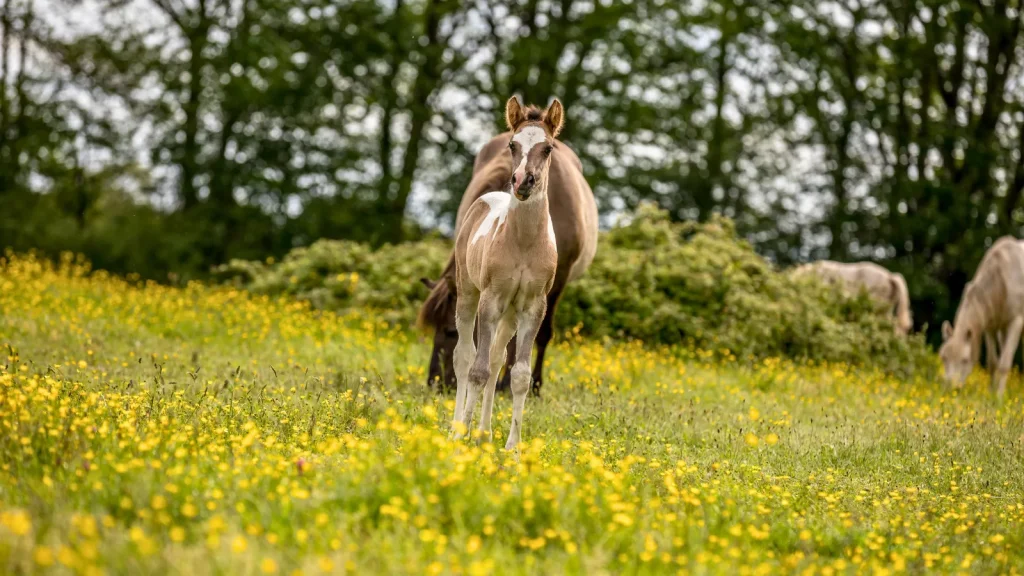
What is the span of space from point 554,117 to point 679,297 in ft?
27.9

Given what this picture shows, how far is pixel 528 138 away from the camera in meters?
5.91

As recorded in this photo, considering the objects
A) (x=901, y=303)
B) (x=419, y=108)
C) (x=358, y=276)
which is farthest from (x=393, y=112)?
(x=901, y=303)

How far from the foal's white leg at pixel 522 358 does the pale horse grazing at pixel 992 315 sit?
28.8ft

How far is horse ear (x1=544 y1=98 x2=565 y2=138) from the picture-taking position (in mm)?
6195

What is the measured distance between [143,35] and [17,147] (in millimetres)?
4018

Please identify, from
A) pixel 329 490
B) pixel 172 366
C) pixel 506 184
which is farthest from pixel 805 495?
pixel 172 366

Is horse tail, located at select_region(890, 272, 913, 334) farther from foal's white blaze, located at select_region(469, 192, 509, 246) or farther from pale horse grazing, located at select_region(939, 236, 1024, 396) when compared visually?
foal's white blaze, located at select_region(469, 192, 509, 246)

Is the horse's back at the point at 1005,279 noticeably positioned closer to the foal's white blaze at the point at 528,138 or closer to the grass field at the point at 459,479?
the grass field at the point at 459,479

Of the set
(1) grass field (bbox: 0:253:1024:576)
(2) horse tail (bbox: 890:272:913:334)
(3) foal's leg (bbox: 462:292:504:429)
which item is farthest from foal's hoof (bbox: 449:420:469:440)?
(2) horse tail (bbox: 890:272:913:334)

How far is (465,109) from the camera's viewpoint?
2275cm

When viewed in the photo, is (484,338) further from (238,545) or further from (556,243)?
(238,545)

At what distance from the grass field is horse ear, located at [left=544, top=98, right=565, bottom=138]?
6.95 feet

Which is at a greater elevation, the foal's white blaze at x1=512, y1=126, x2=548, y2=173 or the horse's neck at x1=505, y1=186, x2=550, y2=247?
the foal's white blaze at x1=512, y1=126, x2=548, y2=173

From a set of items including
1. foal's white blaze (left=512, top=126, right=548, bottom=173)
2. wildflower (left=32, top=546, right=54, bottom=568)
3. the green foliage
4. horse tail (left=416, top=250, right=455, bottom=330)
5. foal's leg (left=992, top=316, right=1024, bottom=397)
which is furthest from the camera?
the green foliage
